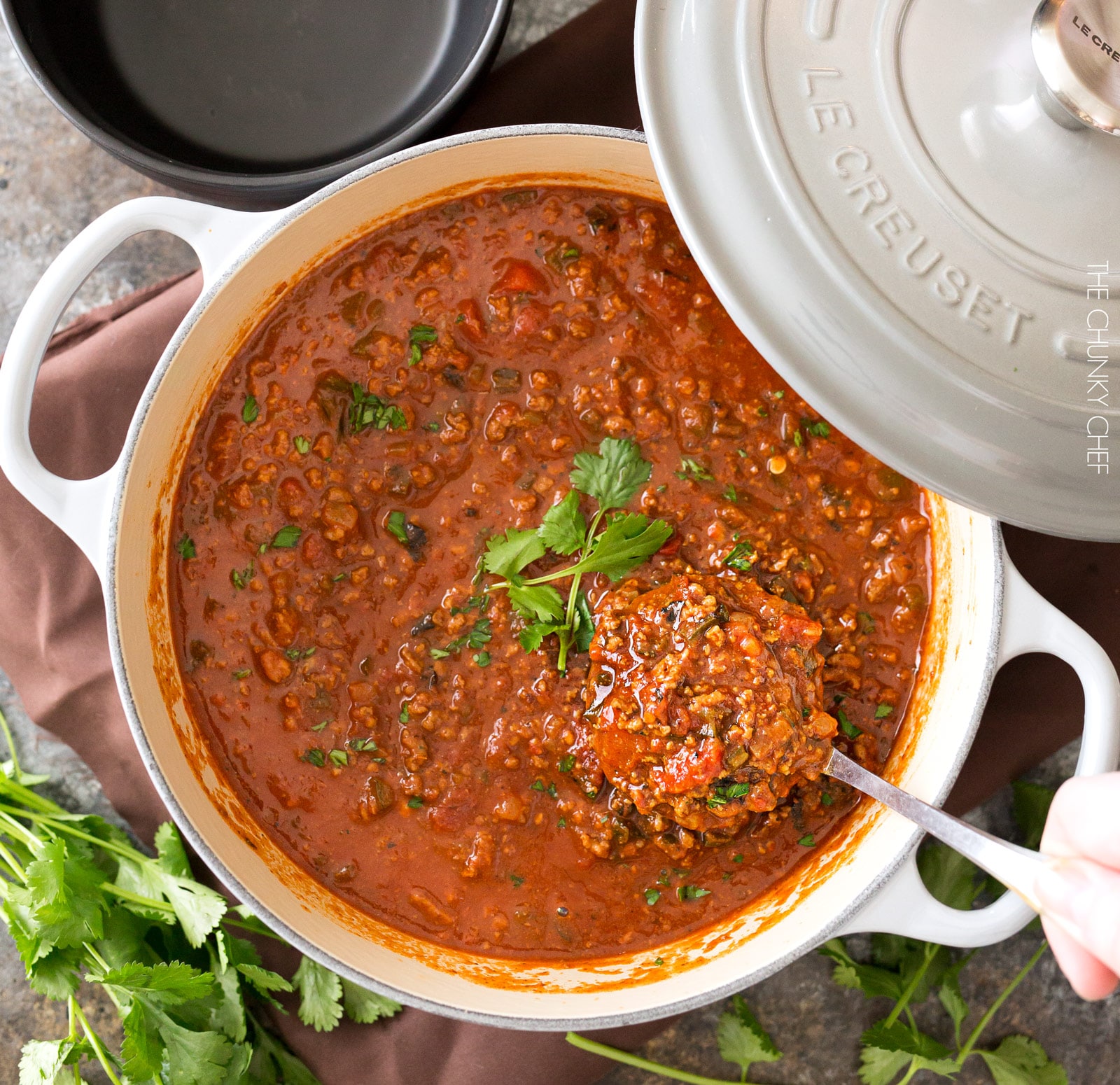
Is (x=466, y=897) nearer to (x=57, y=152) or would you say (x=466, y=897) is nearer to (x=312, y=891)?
(x=312, y=891)

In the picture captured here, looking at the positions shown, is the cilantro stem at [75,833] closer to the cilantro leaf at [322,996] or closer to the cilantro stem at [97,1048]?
the cilantro stem at [97,1048]

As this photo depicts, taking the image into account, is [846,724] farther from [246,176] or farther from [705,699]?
[246,176]

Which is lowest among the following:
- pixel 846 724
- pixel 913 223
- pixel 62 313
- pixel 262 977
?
pixel 262 977

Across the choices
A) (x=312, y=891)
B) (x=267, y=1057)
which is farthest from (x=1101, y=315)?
(x=267, y=1057)

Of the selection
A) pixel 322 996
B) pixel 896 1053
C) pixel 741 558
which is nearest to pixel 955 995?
pixel 896 1053

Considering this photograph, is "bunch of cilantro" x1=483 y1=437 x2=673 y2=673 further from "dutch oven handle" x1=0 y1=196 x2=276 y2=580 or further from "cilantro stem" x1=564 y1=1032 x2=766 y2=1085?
"cilantro stem" x1=564 y1=1032 x2=766 y2=1085

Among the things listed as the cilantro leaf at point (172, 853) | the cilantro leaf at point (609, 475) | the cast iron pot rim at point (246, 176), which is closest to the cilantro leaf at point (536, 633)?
the cilantro leaf at point (609, 475)
